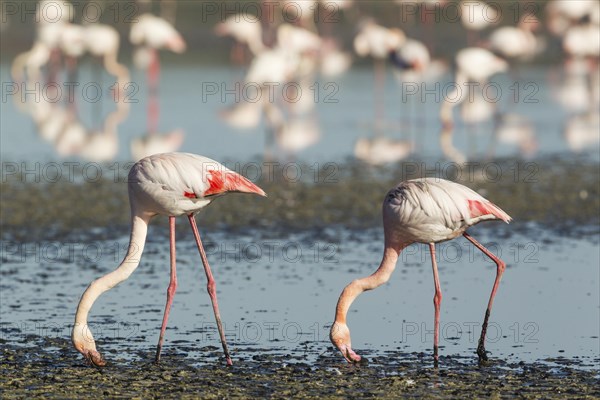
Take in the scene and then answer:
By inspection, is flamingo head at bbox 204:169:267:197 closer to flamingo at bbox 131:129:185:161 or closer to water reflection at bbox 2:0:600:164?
water reflection at bbox 2:0:600:164

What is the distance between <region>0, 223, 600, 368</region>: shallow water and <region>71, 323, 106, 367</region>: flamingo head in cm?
32

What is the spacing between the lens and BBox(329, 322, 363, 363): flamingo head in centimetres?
550

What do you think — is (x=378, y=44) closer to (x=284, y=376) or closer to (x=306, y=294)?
(x=306, y=294)

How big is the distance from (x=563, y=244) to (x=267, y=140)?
5.07m

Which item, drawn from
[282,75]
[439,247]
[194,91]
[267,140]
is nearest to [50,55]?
[194,91]

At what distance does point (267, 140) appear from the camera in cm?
1273

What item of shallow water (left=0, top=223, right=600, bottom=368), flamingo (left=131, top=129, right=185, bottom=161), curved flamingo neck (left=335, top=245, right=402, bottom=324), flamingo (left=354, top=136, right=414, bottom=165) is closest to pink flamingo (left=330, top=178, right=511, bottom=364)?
curved flamingo neck (left=335, top=245, right=402, bottom=324)

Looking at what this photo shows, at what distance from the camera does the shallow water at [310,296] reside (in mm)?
6074

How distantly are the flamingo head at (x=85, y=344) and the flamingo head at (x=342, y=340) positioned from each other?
1.04 m

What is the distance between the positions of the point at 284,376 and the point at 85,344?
892 millimetres

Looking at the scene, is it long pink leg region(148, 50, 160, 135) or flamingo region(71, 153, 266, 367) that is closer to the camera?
flamingo region(71, 153, 266, 367)

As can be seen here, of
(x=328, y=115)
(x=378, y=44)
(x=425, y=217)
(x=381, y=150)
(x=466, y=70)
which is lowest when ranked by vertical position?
(x=425, y=217)

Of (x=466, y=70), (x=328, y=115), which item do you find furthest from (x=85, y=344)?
(x=328, y=115)

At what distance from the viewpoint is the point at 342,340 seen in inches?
217
